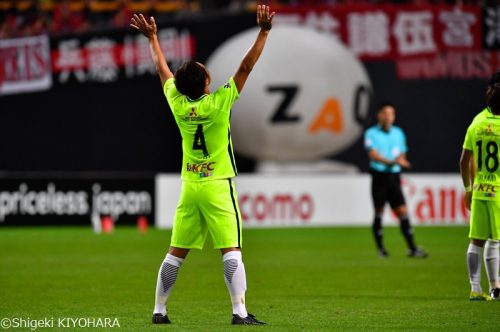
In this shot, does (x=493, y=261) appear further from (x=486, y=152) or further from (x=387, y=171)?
(x=387, y=171)

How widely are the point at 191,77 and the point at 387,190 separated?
9257 millimetres

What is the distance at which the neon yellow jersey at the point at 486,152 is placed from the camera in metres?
11.7

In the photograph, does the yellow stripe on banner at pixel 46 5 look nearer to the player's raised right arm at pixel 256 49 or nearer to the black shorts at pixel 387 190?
the black shorts at pixel 387 190

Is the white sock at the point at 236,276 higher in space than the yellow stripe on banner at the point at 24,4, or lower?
lower

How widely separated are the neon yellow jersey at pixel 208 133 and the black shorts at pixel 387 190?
29.0 feet

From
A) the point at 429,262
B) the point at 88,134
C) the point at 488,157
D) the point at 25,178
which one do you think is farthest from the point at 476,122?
the point at 88,134

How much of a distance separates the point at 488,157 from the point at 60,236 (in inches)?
510

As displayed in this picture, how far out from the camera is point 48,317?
1056 centimetres

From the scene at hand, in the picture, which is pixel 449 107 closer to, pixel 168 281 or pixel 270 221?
pixel 270 221

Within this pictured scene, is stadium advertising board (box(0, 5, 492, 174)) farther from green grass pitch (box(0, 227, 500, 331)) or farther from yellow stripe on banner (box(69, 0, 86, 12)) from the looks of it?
green grass pitch (box(0, 227, 500, 331))

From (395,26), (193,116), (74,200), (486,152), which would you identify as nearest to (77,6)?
(74,200)

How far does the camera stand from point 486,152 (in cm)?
1181

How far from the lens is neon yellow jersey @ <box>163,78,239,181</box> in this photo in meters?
9.67

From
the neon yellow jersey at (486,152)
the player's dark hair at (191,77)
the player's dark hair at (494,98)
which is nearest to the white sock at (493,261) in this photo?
the neon yellow jersey at (486,152)
